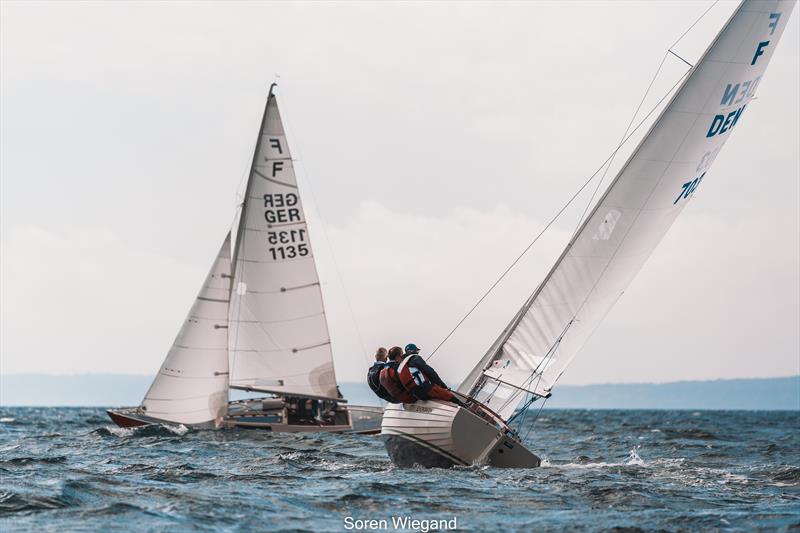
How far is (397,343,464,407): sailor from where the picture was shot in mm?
15133

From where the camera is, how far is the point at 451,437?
14867 millimetres

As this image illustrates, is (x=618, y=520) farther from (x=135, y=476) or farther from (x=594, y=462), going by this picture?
(x=594, y=462)

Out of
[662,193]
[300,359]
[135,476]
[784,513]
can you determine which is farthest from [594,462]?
[300,359]

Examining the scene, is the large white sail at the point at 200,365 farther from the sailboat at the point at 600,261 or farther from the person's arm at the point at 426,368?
the person's arm at the point at 426,368

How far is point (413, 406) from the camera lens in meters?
15.2

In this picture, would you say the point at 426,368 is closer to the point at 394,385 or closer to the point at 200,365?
the point at 394,385

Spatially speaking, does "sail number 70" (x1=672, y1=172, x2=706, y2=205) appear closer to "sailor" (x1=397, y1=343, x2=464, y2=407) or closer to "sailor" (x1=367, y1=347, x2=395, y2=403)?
"sailor" (x1=397, y1=343, x2=464, y2=407)

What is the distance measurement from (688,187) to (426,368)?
203 inches

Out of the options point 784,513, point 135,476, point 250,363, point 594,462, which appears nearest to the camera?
point 784,513

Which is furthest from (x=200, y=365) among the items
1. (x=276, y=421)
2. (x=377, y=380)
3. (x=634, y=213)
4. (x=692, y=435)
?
(x=692, y=435)

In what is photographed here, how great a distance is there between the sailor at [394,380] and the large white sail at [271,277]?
12.9m

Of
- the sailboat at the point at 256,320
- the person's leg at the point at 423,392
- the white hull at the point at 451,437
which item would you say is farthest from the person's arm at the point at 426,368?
the sailboat at the point at 256,320

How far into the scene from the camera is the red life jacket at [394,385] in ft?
50.1

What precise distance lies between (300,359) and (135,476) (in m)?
14.5
